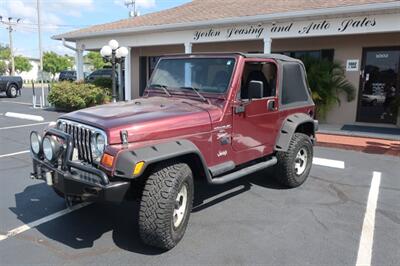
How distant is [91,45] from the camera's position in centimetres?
1681

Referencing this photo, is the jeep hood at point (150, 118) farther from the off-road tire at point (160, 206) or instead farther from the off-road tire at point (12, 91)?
the off-road tire at point (12, 91)

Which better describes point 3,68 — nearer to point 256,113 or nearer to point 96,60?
point 96,60

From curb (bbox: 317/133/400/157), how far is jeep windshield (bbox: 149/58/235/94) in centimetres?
501

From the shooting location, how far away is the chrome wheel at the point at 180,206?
363 cm

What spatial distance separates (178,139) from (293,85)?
260 centimetres

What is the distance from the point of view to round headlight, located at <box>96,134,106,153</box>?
3.31 meters

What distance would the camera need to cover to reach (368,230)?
4039mm

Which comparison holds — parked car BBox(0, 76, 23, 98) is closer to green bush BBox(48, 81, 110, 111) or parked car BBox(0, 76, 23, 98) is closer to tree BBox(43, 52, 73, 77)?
green bush BBox(48, 81, 110, 111)

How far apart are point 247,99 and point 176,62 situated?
1.13 meters

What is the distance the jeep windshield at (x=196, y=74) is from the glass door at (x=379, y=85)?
27.4 ft

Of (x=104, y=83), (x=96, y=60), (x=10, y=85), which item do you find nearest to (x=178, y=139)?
(x=104, y=83)

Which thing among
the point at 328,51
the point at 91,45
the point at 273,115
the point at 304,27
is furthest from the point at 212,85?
the point at 91,45

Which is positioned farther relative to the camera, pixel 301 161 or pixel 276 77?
pixel 301 161

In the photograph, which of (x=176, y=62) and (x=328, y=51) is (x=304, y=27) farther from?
(x=176, y=62)
